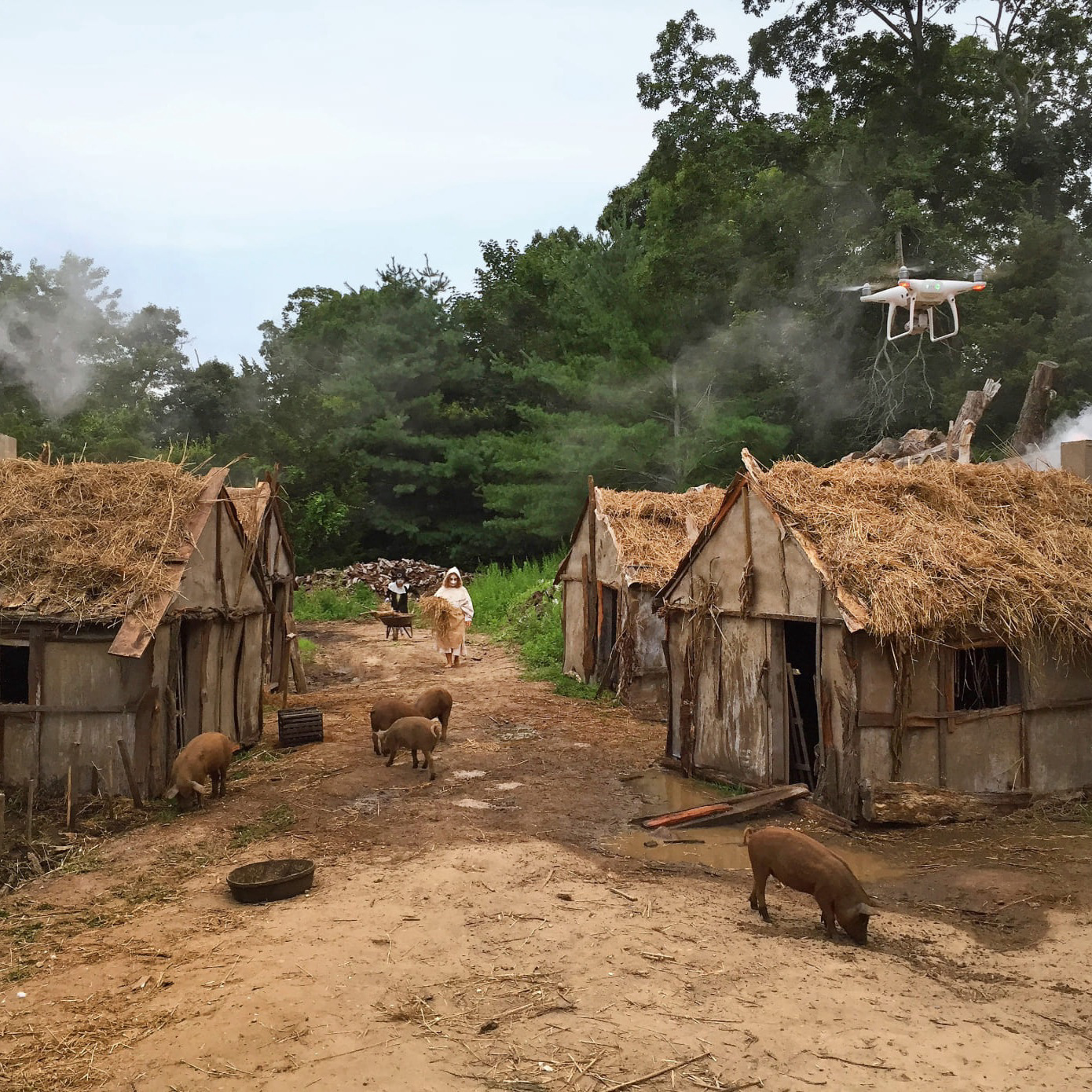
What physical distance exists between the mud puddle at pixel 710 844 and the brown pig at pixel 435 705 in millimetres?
3385

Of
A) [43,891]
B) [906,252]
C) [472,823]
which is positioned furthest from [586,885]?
[906,252]

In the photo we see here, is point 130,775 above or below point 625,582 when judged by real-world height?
below

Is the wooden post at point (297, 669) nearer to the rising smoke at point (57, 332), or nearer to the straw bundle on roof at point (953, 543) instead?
the straw bundle on roof at point (953, 543)

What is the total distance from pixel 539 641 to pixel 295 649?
6.08m

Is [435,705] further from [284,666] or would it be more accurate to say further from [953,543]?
[953,543]

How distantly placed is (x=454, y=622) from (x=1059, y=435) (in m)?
13.3

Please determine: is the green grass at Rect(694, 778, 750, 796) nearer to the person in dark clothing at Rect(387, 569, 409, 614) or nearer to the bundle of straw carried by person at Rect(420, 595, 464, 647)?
the bundle of straw carried by person at Rect(420, 595, 464, 647)

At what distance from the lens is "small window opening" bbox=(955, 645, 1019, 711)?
10543mm

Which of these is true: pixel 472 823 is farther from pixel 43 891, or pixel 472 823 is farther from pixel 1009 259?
pixel 1009 259

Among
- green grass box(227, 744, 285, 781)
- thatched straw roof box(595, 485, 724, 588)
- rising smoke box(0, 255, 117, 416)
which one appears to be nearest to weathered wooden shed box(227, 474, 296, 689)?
green grass box(227, 744, 285, 781)

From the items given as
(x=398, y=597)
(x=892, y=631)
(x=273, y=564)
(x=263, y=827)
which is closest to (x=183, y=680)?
(x=263, y=827)

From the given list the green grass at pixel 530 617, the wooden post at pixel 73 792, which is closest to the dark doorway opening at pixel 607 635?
the green grass at pixel 530 617

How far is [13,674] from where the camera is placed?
40.3 ft

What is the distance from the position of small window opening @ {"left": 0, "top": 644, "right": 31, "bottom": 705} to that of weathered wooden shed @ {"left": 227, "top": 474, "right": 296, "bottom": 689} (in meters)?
4.15
